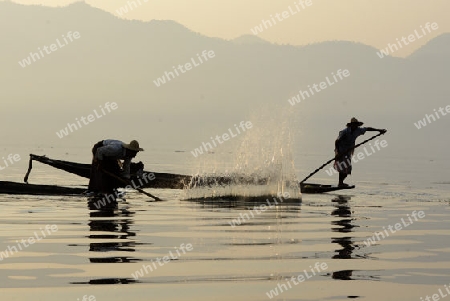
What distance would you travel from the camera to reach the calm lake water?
1047 centimetres

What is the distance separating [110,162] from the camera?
2238 cm

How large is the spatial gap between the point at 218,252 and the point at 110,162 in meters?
9.42

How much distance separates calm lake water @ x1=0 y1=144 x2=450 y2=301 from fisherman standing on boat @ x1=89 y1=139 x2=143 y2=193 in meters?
0.74

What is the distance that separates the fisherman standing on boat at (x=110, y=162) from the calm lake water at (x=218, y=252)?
735 mm

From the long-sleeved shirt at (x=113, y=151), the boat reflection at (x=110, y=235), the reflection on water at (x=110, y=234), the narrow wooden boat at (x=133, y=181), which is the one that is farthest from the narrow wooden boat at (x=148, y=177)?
the boat reflection at (x=110, y=235)

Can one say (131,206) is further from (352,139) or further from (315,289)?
(315,289)

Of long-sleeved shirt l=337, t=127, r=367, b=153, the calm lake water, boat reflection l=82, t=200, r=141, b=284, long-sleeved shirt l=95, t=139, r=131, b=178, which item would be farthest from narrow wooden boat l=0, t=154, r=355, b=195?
boat reflection l=82, t=200, r=141, b=284

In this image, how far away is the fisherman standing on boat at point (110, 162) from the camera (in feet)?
71.9

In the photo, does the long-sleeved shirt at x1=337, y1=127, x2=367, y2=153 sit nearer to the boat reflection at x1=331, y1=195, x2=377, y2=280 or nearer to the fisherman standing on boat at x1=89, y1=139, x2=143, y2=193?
the boat reflection at x1=331, y1=195, x2=377, y2=280

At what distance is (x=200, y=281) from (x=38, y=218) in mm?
7777

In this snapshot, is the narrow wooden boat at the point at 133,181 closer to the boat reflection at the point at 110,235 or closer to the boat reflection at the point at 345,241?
A: the boat reflection at the point at 345,241

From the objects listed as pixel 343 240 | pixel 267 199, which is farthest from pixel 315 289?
pixel 267 199

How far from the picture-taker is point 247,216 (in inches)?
768

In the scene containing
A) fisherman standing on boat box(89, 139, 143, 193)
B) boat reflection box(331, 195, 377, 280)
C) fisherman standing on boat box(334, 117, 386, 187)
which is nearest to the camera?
boat reflection box(331, 195, 377, 280)
